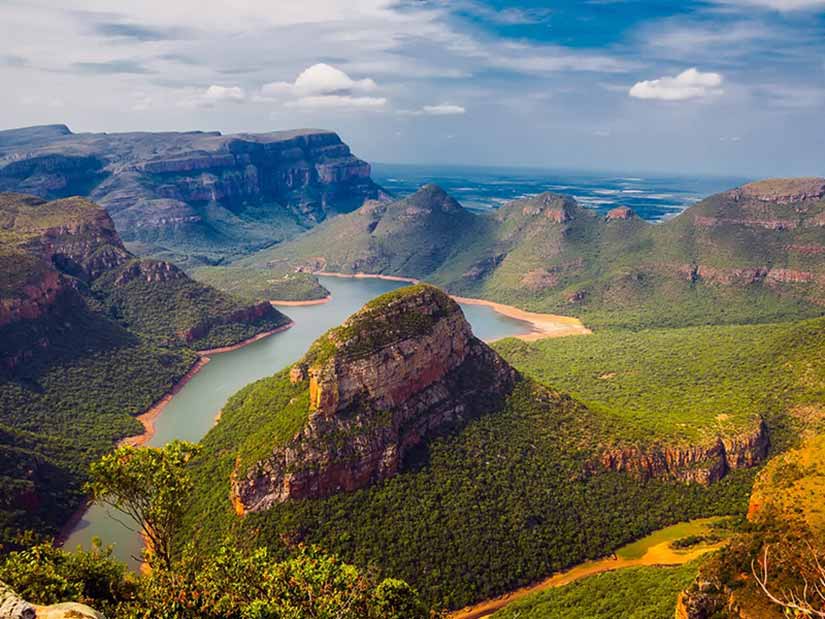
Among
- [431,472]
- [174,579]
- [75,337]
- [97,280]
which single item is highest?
[174,579]

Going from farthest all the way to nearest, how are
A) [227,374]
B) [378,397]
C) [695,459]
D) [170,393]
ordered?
1. [227,374]
2. [170,393]
3. [695,459]
4. [378,397]

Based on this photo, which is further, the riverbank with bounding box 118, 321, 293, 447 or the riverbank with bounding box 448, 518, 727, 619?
the riverbank with bounding box 118, 321, 293, 447

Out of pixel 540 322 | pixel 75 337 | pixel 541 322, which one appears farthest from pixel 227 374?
pixel 541 322

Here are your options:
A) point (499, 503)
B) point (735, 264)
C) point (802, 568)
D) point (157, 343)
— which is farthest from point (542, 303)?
point (802, 568)

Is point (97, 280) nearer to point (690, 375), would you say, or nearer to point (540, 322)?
point (540, 322)

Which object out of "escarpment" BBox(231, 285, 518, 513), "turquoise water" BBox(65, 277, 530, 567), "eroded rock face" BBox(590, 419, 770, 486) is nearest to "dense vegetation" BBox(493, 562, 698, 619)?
"eroded rock face" BBox(590, 419, 770, 486)

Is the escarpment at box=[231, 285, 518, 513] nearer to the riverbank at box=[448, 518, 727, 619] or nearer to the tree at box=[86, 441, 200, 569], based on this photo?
the riverbank at box=[448, 518, 727, 619]
